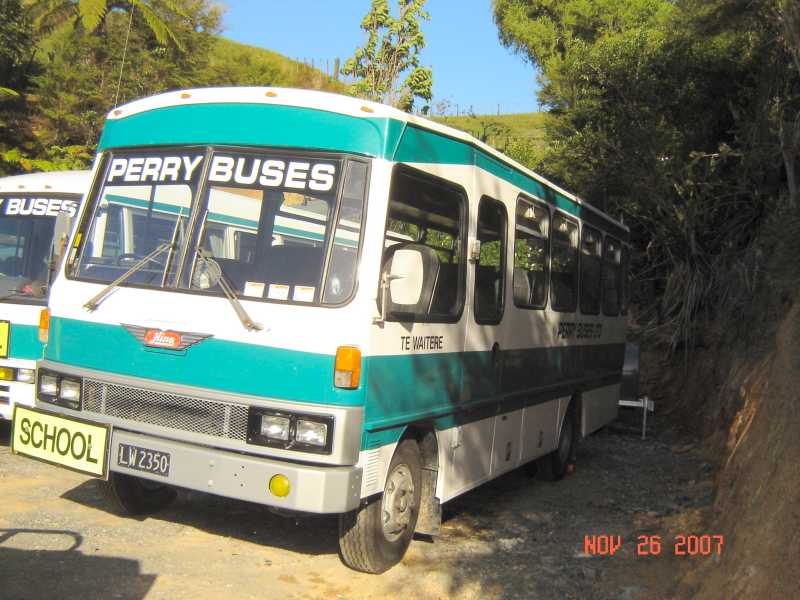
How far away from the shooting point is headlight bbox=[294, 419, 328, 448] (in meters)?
4.66

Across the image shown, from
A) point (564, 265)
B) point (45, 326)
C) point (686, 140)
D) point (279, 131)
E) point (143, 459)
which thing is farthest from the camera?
point (686, 140)

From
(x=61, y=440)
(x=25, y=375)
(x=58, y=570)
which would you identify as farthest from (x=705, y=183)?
(x=58, y=570)

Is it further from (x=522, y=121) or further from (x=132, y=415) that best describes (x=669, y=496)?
(x=522, y=121)

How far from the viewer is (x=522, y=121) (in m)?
58.1

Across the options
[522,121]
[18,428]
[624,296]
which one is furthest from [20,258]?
[522,121]

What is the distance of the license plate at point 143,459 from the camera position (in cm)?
491

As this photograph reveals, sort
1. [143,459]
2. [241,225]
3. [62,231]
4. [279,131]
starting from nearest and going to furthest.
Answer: [143,459] < [279,131] < [241,225] < [62,231]

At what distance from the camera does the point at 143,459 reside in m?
4.98

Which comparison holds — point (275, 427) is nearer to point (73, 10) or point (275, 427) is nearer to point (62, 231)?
point (62, 231)

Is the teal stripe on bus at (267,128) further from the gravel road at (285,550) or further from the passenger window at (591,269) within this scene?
the passenger window at (591,269)

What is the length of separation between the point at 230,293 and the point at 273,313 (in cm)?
30

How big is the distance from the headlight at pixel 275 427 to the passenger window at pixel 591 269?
18.6 feet

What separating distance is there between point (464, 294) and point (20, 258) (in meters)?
4.63

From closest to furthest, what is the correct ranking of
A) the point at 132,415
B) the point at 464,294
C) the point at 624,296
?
the point at 132,415 < the point at 464,294 < the point at 624,296
